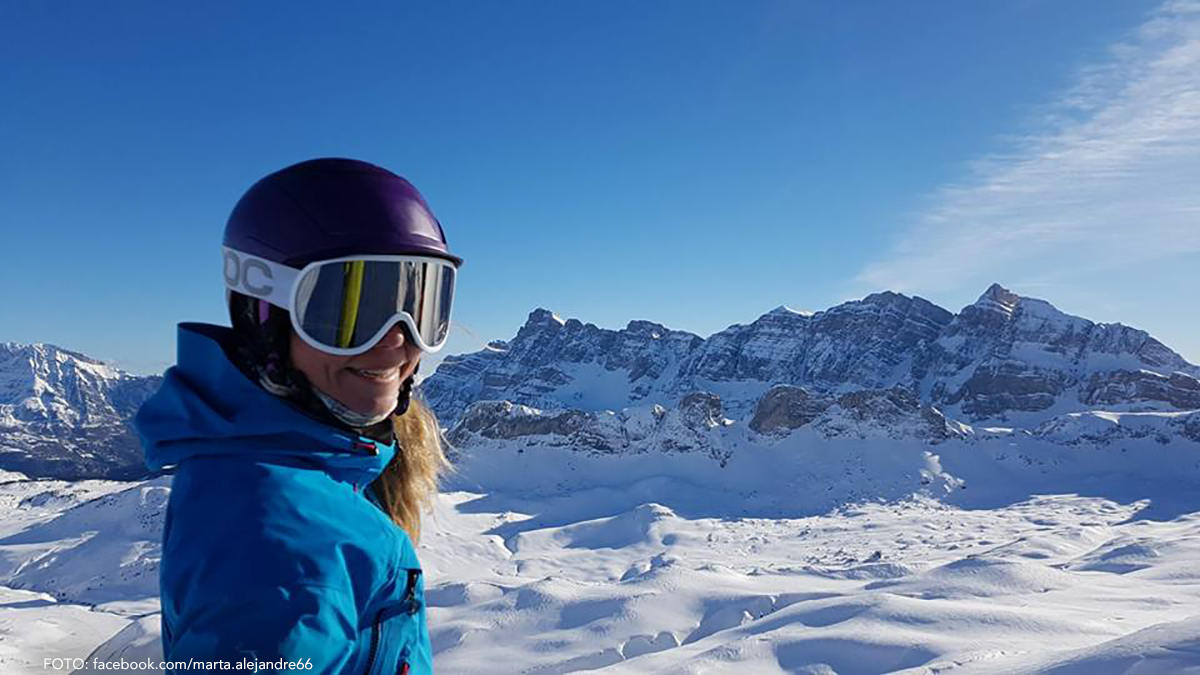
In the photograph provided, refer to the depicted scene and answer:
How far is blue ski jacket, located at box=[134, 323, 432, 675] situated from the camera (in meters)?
1.35

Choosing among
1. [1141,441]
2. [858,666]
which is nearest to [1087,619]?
[858,666]

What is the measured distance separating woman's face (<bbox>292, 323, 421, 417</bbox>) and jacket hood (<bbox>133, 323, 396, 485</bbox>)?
11cm

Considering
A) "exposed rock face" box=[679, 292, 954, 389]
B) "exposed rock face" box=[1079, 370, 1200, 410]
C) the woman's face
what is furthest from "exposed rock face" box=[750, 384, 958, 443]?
the woman's face

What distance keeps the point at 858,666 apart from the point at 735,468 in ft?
247

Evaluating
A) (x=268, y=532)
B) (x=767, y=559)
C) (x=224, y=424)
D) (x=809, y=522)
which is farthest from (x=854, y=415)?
(x=268, y=532)

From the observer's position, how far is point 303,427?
1.78m

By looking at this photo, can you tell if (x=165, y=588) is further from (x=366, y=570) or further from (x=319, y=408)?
(x=319, y=408)

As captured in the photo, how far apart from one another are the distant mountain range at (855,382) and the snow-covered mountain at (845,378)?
11.0 inches

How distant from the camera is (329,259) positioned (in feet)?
6.55

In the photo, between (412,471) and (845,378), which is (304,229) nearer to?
(412,471)

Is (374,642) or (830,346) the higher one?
(830,346)

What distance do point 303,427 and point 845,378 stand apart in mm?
161865

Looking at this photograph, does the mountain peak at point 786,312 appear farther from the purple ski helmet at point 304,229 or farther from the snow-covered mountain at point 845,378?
the purple ski helmet at point 304,229

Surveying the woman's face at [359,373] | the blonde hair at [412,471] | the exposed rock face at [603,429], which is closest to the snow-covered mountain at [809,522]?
the exposed rock face at [603,429]
